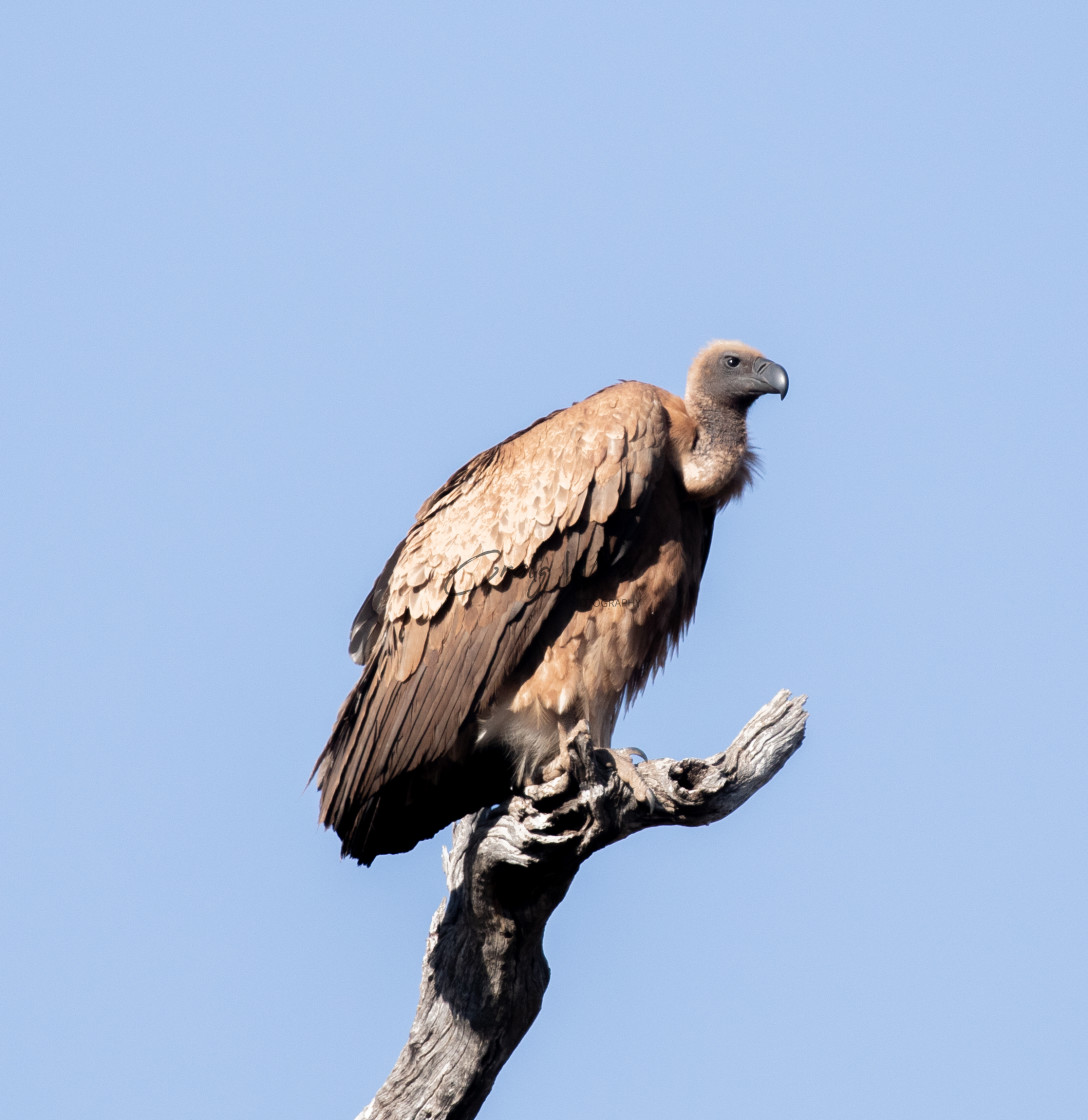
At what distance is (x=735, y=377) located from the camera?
8469 mm

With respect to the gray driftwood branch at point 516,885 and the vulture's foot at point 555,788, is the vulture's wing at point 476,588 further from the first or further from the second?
the vulture's foot at point 555,788

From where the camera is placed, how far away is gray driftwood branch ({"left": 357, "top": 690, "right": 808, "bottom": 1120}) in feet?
21.5

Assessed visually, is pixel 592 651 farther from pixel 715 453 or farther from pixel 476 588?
pixel 715 453

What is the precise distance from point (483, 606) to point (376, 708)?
820 mm

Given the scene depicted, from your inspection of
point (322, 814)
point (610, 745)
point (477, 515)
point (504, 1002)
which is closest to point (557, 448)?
point (477, 515)

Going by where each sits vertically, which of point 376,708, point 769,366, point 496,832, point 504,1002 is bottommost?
point 504,1002

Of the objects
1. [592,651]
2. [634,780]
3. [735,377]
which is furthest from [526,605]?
[735,377]

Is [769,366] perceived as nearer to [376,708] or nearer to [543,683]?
[543,683]

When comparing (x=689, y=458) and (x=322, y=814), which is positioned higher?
(x=689, y=458)

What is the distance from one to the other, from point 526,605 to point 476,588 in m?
0.31

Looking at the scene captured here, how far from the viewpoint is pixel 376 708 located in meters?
7.94

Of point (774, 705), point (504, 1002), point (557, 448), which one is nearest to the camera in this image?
point (774, 705)

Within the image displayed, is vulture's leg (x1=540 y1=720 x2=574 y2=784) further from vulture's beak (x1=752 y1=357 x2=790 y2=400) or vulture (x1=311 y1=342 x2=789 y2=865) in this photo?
vulture's beak (x1=752 y1=357 x2=790 y2=400)

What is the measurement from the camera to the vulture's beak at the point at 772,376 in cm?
841
